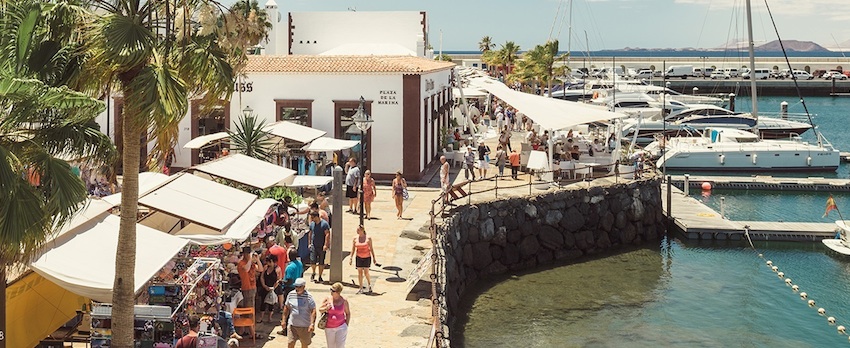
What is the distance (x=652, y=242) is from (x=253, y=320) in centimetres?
1789

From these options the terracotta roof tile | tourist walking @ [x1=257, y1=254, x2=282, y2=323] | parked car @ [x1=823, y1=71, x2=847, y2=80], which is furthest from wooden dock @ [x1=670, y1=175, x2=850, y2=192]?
parked car @ [x1=823, y1=71, x2=847, y2=80]

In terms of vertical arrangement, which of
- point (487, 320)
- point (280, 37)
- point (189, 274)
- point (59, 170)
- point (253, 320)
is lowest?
point (487, 320)

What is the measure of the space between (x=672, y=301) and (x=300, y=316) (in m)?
12.2

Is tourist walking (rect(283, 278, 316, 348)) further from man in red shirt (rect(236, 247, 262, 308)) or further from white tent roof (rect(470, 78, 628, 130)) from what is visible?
white tent roof (rect(470, 78, 628, 130))

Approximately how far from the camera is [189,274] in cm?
1252

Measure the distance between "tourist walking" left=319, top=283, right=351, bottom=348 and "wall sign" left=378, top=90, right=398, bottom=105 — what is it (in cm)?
1694

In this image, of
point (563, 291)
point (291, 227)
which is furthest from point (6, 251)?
point (563, 291)

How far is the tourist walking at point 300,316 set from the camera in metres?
11.9

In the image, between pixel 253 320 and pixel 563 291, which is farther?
pixel 563 291

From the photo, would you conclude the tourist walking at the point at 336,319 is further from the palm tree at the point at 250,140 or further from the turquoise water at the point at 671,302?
the palm tree at the point at 250,140

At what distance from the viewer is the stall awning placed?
13.4 meters

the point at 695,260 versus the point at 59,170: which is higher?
the point at 59,170

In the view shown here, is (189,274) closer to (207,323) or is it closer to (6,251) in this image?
(207,323)

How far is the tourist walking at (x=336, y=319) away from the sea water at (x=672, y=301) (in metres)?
6.07
